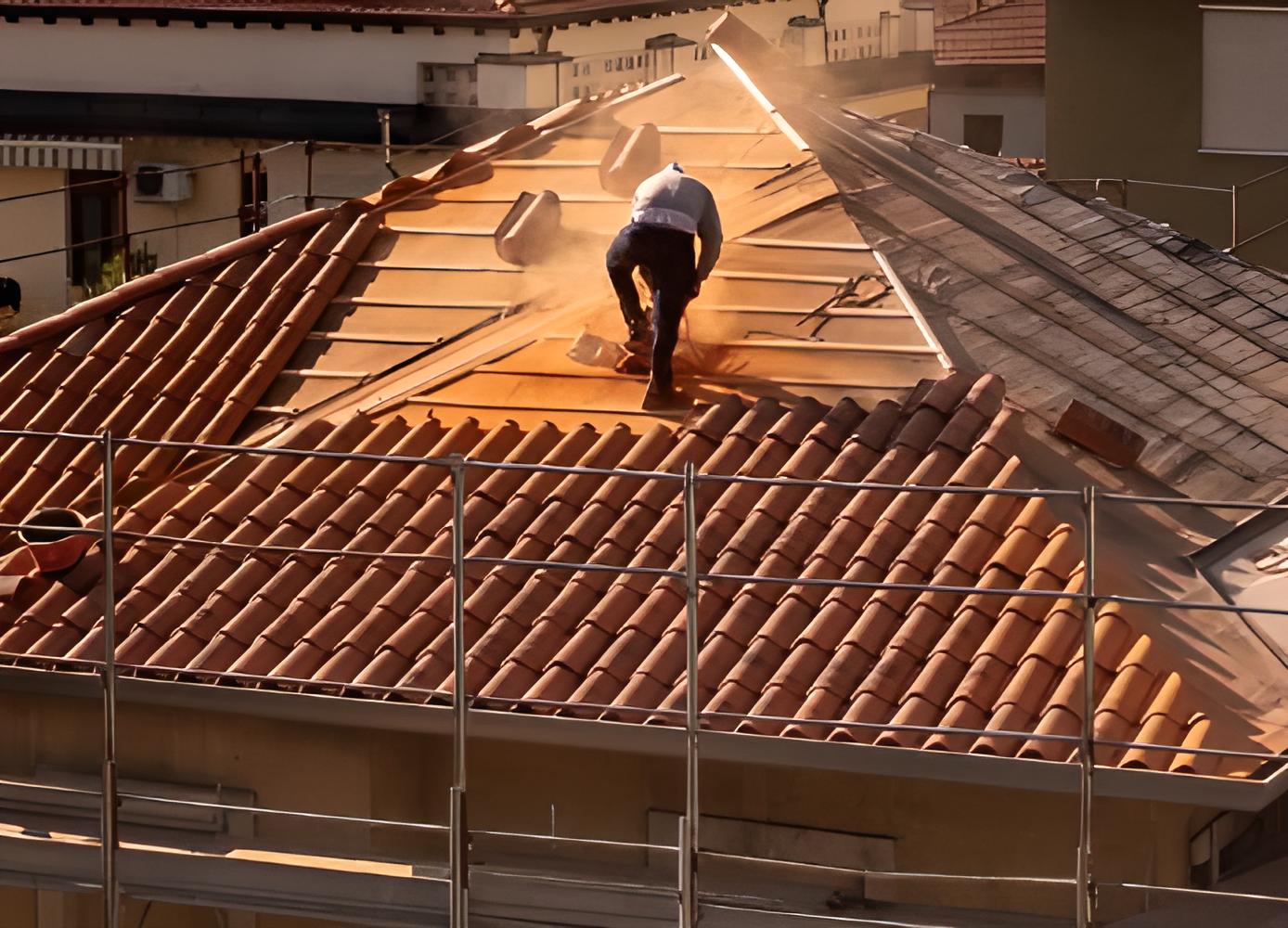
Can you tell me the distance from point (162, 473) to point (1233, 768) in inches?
290

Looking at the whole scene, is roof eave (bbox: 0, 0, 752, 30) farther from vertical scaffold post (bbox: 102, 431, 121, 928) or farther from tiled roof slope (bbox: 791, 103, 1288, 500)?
vertical scaffold post (bbox: 102, 431, 121, 928)

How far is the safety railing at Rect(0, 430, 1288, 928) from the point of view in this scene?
448 inches

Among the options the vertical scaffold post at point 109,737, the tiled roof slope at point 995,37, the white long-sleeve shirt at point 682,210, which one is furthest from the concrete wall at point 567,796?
the tiled roof slope at point 995,37

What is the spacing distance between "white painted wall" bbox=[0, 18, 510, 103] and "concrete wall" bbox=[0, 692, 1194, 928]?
19.0 m

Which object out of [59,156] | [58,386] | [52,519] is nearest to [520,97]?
[59,156]

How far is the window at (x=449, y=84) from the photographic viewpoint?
31766 mm

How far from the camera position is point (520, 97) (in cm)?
3141

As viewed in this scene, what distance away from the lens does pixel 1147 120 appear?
28.3m

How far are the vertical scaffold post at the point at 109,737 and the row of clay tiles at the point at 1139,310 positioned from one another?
578cm

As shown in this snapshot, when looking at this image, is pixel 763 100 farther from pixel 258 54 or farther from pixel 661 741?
pixel 258 54

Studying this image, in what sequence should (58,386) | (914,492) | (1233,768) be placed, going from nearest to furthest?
(1233,768) → (914,492) → (58,386)

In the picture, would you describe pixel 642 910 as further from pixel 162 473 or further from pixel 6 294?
pixel 6 294

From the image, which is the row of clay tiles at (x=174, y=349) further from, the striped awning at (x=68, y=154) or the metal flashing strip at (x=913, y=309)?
the striped awning at (x=68, y=154)

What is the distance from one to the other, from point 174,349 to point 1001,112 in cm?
3111
